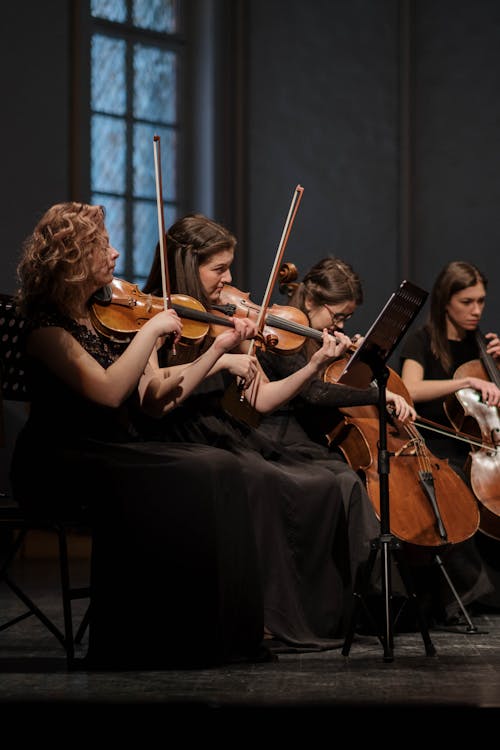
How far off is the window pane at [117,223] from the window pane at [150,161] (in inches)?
5.5

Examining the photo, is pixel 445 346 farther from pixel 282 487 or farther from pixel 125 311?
pixel 125 311

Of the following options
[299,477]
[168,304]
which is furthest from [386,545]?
[168,304]

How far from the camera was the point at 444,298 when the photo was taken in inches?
162

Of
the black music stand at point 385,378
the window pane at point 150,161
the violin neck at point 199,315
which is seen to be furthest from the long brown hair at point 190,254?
the window pane at point 150,161

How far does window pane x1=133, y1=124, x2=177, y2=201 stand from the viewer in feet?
19.3

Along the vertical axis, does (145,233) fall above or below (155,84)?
below

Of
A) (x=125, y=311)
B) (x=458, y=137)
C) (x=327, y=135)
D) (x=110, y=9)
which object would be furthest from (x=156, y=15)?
(x=125, y=311)

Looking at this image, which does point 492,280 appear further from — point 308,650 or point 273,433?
point 308,650

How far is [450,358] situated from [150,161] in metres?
2.48

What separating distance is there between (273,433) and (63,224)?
106 cm

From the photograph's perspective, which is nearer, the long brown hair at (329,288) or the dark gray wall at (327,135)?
the long brown hair at (329,288)

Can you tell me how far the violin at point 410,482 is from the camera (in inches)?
123

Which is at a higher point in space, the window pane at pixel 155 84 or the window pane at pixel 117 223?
the window pane at pixel 155 84

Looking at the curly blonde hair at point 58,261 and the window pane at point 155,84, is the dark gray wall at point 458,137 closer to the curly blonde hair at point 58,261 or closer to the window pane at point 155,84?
the window pane at point 155,84
